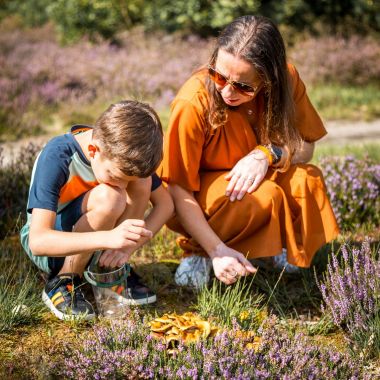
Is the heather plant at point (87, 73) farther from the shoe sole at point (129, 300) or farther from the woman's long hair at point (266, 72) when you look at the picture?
the shoe sole at point (129, 300)

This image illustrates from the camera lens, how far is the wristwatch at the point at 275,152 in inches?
121

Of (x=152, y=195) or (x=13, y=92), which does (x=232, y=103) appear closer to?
(x=152, y=195)

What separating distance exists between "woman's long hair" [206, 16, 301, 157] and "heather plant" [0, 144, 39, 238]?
5.16 feet

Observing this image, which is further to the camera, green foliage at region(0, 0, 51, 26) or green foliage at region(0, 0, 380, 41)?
green foliage at region(0, 0, 51, 26)

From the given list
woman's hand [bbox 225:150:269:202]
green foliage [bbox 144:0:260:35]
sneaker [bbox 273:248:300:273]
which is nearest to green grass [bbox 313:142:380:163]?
sneaker [bbox 273:248:300:273]

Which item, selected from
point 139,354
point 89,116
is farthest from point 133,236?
point 89,116

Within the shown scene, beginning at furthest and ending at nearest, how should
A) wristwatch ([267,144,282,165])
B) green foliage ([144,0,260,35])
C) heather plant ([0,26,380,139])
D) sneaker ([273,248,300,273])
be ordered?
green foliage ([144,0,260,35]) < heather plant ([0,26,380,139]) < sneaker ([273,248,300,273]) < wristwatch ([267,144,282,165])

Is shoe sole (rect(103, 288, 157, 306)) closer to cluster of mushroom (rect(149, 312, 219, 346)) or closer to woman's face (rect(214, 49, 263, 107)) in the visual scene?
cluster of mushroom (rect(149, 312, 219, 346))

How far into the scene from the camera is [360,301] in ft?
8.64

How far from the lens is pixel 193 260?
3.19 metres

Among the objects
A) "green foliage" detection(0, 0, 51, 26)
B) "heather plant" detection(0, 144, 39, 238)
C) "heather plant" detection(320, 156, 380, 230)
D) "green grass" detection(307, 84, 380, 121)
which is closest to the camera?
"heather plant" detection(0, 144, 39, 238)

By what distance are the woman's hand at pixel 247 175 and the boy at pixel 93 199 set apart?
1.09ft

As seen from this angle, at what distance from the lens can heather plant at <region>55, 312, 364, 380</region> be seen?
2.20 metres

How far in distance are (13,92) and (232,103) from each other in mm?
5522
